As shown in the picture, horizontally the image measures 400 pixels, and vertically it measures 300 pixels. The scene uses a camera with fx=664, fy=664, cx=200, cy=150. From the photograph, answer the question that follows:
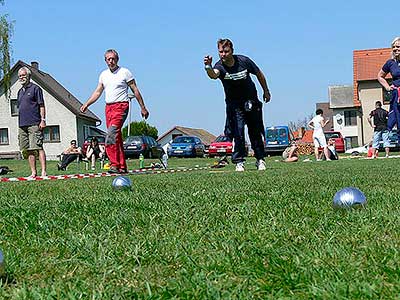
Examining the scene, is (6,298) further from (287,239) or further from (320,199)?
(320,199)

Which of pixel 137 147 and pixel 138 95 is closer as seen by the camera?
pixel 138 95

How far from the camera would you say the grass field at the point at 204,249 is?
2254mm

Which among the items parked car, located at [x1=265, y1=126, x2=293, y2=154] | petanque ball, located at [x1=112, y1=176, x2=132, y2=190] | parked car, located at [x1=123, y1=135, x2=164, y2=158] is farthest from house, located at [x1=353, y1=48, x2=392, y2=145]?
petanque ball, located at [x1=112, y1=176, x2=132, y2=190]

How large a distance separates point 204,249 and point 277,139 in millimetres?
42324

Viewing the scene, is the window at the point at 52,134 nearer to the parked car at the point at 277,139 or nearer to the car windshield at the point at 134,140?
the car windshield at the point at 134,140

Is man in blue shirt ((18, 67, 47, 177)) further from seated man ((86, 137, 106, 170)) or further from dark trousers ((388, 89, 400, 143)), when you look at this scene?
seated man ((86, 137, 106, 170))

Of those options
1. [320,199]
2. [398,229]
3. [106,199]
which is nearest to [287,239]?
[398,229]

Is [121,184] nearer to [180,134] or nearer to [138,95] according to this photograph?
[138,95]

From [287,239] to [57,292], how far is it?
50.3 inches

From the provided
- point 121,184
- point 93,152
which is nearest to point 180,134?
point 93,152

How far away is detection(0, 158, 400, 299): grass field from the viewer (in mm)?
2254

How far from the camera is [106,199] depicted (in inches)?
211

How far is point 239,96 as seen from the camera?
10.9 metres

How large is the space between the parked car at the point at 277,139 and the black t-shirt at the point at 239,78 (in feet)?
110
